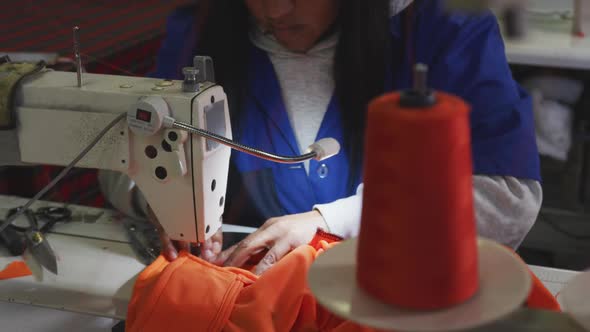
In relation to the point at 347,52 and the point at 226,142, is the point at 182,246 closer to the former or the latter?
the point at 226,142

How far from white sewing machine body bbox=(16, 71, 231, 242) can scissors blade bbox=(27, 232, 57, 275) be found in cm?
16

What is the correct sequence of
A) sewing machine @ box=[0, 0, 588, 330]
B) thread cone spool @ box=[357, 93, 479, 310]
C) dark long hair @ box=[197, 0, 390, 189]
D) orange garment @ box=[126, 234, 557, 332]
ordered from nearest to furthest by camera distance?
thread cone spool @ box=[357, 93, 479, 310]
orange garment @ box=[126, 234, 557, 332]
sewing machine @ box=[0, 0, 588, 330]
dark long hair @ box=[197, 0, 390, 189]

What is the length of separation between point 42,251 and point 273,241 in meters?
0.39

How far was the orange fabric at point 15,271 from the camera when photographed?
3.84 feet

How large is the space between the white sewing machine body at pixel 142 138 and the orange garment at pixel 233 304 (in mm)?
133

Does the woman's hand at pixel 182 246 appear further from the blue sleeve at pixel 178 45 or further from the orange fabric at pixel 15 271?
the blue sleeve at pixel 178 45

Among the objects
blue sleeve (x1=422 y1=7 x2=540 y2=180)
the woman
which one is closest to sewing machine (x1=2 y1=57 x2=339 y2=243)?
the woman

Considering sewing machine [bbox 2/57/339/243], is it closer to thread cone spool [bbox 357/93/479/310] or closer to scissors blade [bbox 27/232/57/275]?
scissors blade [bbox 27/232/57/275]

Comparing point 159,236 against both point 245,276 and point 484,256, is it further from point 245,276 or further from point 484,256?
point 484,256

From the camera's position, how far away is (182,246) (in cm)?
118

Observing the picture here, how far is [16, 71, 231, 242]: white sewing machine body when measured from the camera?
3.51 feet

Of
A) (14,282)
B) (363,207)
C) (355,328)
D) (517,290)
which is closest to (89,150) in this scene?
(14,282)

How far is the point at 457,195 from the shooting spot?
57 cm

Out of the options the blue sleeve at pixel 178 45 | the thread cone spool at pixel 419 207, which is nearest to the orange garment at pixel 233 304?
Answer: the thread cone spool at pixel 419 207
